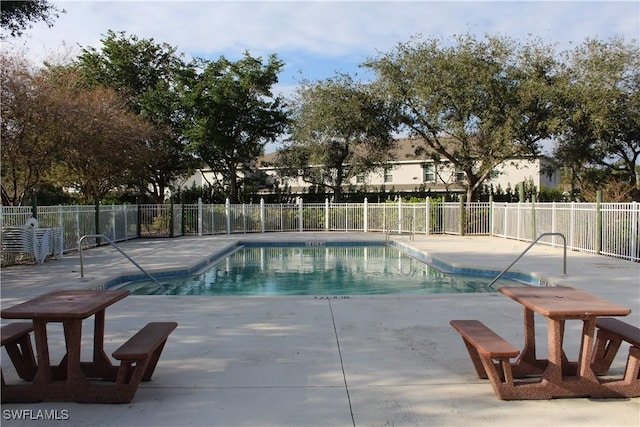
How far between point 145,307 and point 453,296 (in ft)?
15.9

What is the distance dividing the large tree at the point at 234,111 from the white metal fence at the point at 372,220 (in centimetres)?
461

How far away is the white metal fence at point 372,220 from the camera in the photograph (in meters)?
12.7

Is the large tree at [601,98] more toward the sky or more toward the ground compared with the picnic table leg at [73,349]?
more toward the sky

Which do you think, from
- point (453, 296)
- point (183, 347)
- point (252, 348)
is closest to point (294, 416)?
point (252, 348)

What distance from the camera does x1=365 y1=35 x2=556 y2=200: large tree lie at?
68.8ft

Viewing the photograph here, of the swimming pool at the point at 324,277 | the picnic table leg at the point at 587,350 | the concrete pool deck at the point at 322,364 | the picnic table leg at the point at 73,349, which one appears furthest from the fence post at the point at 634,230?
the picnic table leg at the point at 73,349

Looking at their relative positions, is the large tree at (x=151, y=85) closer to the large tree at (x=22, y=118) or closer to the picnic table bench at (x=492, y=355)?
the large tree at (x=22, y=118)

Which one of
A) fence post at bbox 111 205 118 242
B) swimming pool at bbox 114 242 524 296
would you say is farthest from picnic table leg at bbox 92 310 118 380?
fence post at bbox 111 205 118 242

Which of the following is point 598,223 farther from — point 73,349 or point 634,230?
point 73,349

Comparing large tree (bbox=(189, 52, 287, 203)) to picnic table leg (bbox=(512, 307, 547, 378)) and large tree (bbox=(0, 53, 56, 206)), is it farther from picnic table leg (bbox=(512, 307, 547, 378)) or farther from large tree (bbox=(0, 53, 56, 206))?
picnic table leg (bbox=(512, 307, 547, 378))

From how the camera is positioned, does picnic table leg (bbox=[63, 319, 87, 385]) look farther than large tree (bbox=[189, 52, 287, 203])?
No

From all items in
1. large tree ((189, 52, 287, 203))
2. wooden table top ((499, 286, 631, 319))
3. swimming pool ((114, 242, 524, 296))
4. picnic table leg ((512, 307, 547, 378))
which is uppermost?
large tree ((189, 52, 287, 203))

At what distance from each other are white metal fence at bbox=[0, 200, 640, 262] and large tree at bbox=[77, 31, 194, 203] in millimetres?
4189

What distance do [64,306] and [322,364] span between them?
7.63 feet
